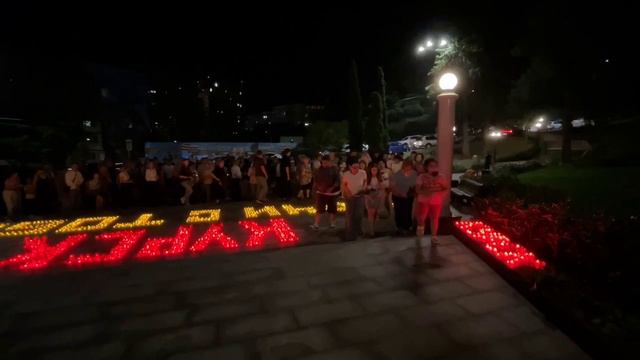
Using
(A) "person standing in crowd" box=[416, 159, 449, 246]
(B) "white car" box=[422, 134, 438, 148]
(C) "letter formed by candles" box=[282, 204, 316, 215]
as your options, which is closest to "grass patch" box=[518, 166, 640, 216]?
(A) "person standing in crowd" box=[416, 159, 449, 246]

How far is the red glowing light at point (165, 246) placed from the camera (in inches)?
314

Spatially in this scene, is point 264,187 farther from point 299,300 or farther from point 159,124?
point 159,124

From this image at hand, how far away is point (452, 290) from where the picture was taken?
594cm

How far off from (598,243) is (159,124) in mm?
60833

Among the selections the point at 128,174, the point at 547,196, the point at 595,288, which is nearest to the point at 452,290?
the point at 595,288

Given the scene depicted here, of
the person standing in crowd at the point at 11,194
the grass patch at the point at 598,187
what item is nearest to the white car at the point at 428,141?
the grass patch at the point at 598,187

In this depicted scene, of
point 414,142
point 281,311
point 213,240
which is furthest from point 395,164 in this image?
point 414,142

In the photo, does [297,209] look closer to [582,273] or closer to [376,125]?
[582,273]

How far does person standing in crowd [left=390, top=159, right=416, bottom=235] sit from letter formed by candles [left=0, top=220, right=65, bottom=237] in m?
8.63

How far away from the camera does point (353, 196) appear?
8328mm

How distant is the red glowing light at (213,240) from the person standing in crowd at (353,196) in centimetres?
244

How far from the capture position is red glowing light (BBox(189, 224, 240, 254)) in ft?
27.5

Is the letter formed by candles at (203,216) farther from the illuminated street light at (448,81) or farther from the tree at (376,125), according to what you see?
the tree at (376,125)

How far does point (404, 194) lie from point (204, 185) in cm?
759
